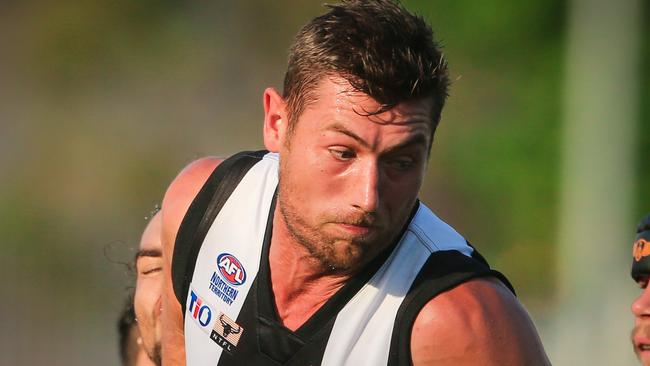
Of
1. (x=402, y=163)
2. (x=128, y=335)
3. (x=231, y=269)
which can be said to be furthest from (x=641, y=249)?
(x=128, y=335)

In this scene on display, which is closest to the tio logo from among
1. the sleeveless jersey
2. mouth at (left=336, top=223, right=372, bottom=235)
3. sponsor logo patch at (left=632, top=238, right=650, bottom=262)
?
the sleeveless jersey

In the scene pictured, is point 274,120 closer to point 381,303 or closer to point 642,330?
point 381,303

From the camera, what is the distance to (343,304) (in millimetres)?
3793

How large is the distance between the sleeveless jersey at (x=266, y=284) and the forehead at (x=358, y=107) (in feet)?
1.30

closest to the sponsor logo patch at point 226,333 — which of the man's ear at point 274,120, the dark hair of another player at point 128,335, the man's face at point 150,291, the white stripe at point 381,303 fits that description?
the white stripe at point 381,303

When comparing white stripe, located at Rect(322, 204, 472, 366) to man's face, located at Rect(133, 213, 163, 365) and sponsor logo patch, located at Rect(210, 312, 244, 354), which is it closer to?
sponsor logo patch, located at Rect(210, 312, 244, 354)

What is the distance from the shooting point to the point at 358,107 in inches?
141

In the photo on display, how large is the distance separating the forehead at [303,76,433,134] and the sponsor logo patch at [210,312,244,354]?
0.77m

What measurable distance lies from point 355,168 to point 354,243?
0.75ft

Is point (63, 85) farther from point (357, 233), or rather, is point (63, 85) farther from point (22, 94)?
point (357, 233)

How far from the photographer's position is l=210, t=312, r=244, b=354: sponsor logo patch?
3953mm

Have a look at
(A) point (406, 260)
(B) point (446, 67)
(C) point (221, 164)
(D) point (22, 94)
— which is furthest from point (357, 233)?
(D) point (22, 94)

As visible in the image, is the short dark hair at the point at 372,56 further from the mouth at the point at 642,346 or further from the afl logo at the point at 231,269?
the mouth at the point at 642,346

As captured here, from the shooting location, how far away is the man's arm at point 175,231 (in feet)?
14.1
